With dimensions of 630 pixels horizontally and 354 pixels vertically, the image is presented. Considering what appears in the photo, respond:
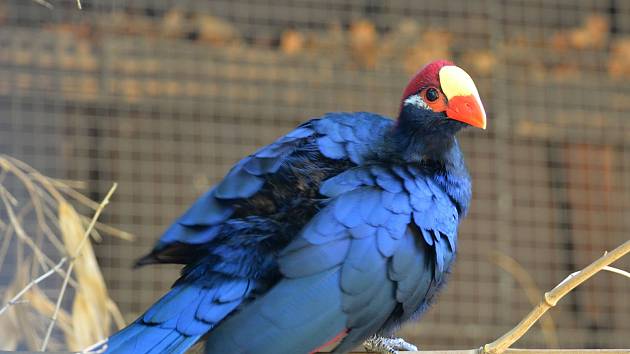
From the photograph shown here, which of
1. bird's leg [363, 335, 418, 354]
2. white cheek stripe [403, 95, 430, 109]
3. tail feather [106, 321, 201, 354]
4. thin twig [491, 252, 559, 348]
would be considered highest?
white cheek stripe [403, 95, 430, 109]

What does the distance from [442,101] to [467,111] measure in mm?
57

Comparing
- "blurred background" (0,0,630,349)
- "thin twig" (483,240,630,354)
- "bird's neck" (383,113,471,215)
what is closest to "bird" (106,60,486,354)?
"bird's neck" (383,113,471,215)

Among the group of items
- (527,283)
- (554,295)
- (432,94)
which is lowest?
(527,283)

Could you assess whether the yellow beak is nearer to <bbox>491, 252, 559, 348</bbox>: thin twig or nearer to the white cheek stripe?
the white cheek stripe

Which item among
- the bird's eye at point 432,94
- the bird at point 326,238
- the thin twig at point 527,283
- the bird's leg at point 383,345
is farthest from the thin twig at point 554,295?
the thin twig at point 527,283

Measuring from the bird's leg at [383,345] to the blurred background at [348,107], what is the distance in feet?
5.67

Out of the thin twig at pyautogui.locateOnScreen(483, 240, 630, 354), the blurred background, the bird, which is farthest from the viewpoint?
the blurred background

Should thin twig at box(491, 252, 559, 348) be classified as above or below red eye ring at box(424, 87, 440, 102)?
below

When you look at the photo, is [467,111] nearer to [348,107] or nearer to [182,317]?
[182,317]

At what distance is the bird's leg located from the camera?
2.06 metres

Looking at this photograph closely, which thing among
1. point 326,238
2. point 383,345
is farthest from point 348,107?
point 326,238

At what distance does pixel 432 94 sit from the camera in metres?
2.09

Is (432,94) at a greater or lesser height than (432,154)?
greater

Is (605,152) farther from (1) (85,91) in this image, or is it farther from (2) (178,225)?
(2) (178,225)
